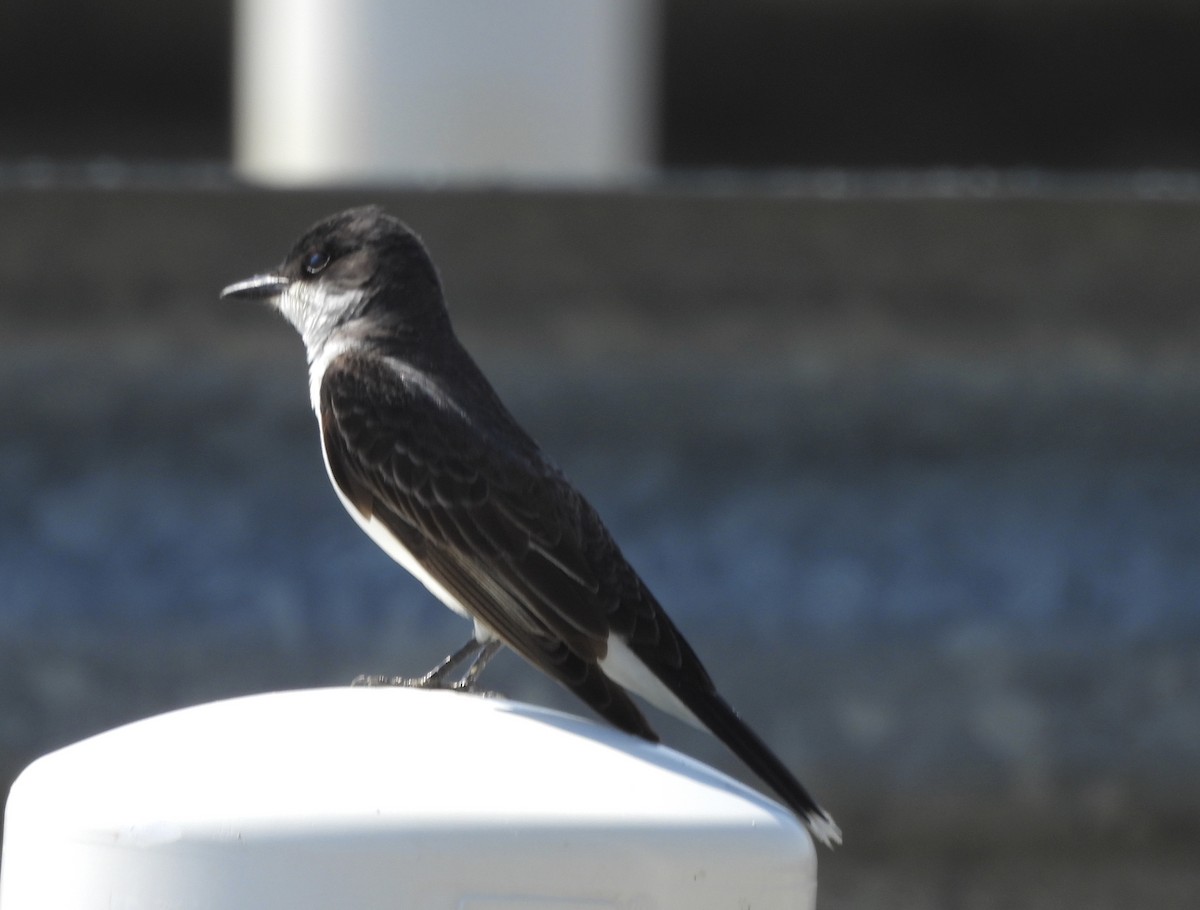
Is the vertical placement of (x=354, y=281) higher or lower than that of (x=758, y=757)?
higher

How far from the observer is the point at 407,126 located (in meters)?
5.05

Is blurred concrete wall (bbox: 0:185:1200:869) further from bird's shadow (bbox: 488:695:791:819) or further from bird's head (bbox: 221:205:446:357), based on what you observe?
bird's shadow (bbox: 488:695:791:819)

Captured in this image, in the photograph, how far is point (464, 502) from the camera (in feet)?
12.7

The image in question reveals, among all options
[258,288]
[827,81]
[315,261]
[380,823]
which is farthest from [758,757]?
[827,81]

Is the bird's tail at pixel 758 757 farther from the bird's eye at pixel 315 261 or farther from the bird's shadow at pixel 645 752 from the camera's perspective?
the bird's eye at pixel 315 261

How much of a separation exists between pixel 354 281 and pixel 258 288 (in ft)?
1.64

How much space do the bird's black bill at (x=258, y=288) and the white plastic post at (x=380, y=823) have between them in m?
1.52

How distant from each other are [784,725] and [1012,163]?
11831 millimetres

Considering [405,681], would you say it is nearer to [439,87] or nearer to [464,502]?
[464,502]

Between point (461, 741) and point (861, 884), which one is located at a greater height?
point (461, 741)

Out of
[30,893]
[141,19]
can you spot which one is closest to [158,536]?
[30,893]

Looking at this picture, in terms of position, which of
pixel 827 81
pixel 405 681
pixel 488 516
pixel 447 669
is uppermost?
pixel 488 516

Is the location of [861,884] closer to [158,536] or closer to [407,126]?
[158,536]

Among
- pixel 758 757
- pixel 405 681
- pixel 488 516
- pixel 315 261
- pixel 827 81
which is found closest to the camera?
pixel 758 757
